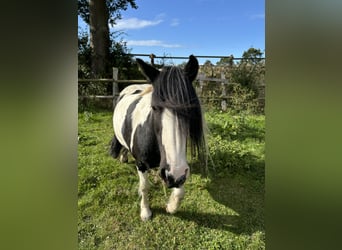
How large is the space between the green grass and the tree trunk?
20cm

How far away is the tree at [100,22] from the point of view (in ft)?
2.74

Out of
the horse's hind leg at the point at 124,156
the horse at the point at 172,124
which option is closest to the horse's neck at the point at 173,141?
the horse at the point at 172,124

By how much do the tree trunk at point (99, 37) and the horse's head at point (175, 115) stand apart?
207 millimetres

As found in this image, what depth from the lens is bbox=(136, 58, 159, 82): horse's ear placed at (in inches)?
36.1

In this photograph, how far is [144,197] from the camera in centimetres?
120

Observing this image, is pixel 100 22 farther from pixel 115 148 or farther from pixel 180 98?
pixel 115 148

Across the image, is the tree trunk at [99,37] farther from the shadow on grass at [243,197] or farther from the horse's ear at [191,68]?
the shadow on grass at [243,197]

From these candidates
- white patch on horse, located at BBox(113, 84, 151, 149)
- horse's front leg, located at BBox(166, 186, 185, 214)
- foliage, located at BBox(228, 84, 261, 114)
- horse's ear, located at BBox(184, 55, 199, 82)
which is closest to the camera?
horse's ear, located at BBox(184, 55, 199, 82)

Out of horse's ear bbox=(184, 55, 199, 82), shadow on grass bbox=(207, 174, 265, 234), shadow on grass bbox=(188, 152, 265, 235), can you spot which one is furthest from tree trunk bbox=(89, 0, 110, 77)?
shadow on grass bbox=(207, 174, 265, 234)

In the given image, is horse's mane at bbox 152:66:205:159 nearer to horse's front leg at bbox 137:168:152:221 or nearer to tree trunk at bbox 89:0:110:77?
tree trunk at bbox 89:0:110:77

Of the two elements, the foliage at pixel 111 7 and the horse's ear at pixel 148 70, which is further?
the horse's ear at pixel 148 70
